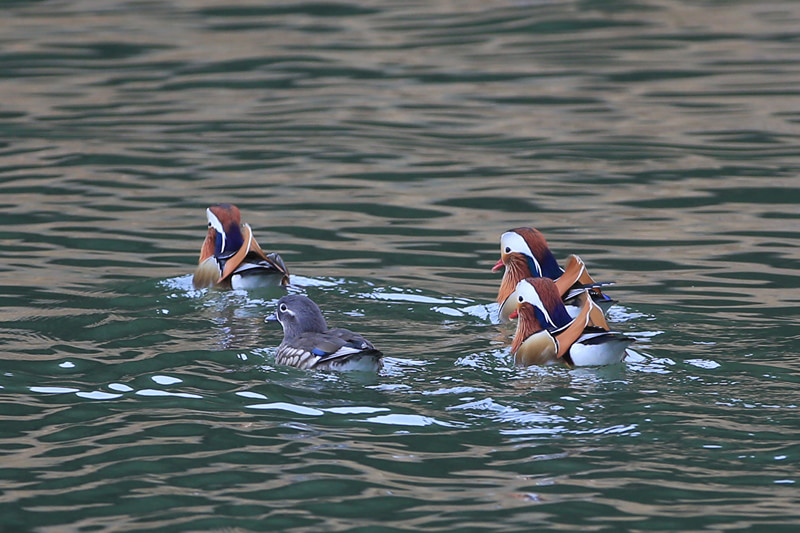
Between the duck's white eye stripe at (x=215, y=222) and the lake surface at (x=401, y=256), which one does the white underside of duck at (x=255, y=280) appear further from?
the duck's white eye stripe at (x=215, y=222)

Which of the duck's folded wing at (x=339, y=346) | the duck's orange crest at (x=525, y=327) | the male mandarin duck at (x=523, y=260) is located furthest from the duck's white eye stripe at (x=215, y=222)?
the duck's orange crest at (x=525, y=327)

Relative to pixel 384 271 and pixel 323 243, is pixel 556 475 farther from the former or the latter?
pixel 323 243

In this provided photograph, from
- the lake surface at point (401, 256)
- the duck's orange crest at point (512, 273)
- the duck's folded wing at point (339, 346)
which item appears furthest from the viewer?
the duck's orange crest at point (512, 273)

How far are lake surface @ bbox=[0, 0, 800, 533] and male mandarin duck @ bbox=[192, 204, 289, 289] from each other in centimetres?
18

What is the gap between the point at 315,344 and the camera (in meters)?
9.48

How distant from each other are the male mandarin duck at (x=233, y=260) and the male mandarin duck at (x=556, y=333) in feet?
8.07

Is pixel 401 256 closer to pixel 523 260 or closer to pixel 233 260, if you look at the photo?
pixel 523 260

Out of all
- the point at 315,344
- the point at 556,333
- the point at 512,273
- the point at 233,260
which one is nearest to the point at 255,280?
the point at 233,260

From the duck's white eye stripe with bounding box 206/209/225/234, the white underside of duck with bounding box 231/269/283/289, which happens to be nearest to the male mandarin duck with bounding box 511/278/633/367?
the white underside of duck with bounding box 231/269/283/289

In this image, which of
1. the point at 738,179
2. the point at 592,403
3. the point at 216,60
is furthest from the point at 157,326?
the point at 216,60

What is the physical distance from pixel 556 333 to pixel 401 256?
12.4ft

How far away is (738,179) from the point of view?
1579 centimetres

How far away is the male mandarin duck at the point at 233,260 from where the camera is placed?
1178 centimetres

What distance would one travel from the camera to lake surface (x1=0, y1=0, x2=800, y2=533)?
7.59 meters
